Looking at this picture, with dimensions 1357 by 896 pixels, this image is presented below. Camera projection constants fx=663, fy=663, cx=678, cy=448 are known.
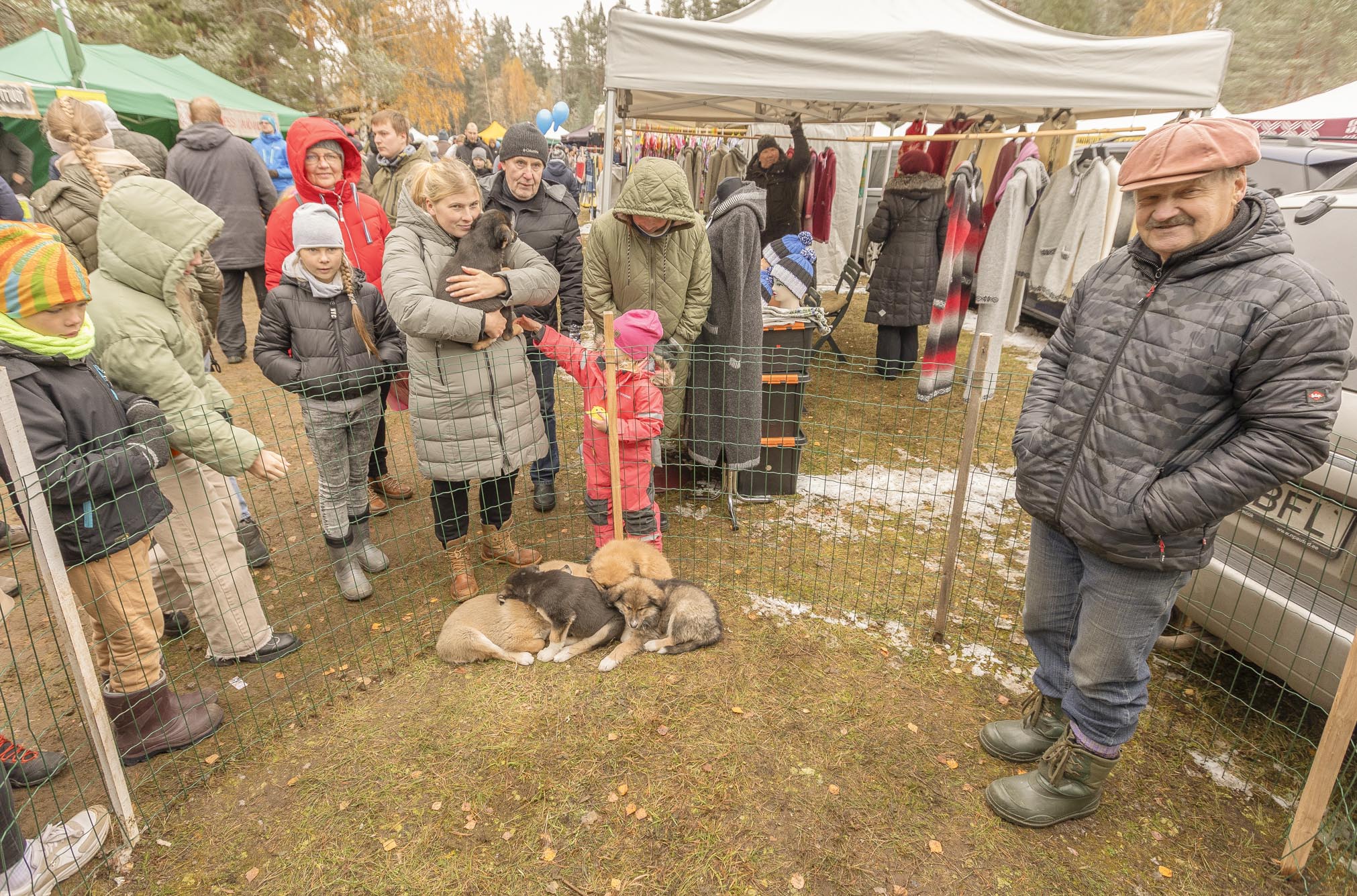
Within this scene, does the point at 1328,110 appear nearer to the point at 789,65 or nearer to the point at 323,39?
the point at 789,65

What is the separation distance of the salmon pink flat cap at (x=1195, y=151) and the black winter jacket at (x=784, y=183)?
6.25 meters

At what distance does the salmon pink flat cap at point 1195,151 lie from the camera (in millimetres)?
1776

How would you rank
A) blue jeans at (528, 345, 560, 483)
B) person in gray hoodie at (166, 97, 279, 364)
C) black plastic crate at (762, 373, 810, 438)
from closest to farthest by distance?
blue jeans at (528, 345, 560, 483), black plastic crate at (762, 373, 810, 438), person in gray hoodie at (166, 97, 279, 364)

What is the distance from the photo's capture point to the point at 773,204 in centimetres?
825

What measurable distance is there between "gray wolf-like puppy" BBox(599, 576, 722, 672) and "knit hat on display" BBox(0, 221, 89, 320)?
8.12ft

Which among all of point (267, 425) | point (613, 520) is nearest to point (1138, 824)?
point (613, 520)

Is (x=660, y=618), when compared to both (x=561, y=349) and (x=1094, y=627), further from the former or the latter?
(x=1094, y=627)

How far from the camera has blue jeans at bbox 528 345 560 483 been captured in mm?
4301

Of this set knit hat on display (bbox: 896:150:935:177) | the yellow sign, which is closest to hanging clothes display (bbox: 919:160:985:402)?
knit hat on display (bbox: 896:150:935:177)

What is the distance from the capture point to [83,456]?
7.54 feet

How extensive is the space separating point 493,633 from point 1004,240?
19.2ft

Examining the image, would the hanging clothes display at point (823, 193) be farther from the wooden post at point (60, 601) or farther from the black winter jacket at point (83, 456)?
the wooden post at point (60, 601)

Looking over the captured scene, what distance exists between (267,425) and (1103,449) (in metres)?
6.66

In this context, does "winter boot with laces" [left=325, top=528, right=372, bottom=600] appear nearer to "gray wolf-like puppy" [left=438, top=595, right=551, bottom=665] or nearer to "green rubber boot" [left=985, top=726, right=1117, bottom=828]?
"gray wolf-like puppy" [left=438, top=595, right=551, bottom=665]
